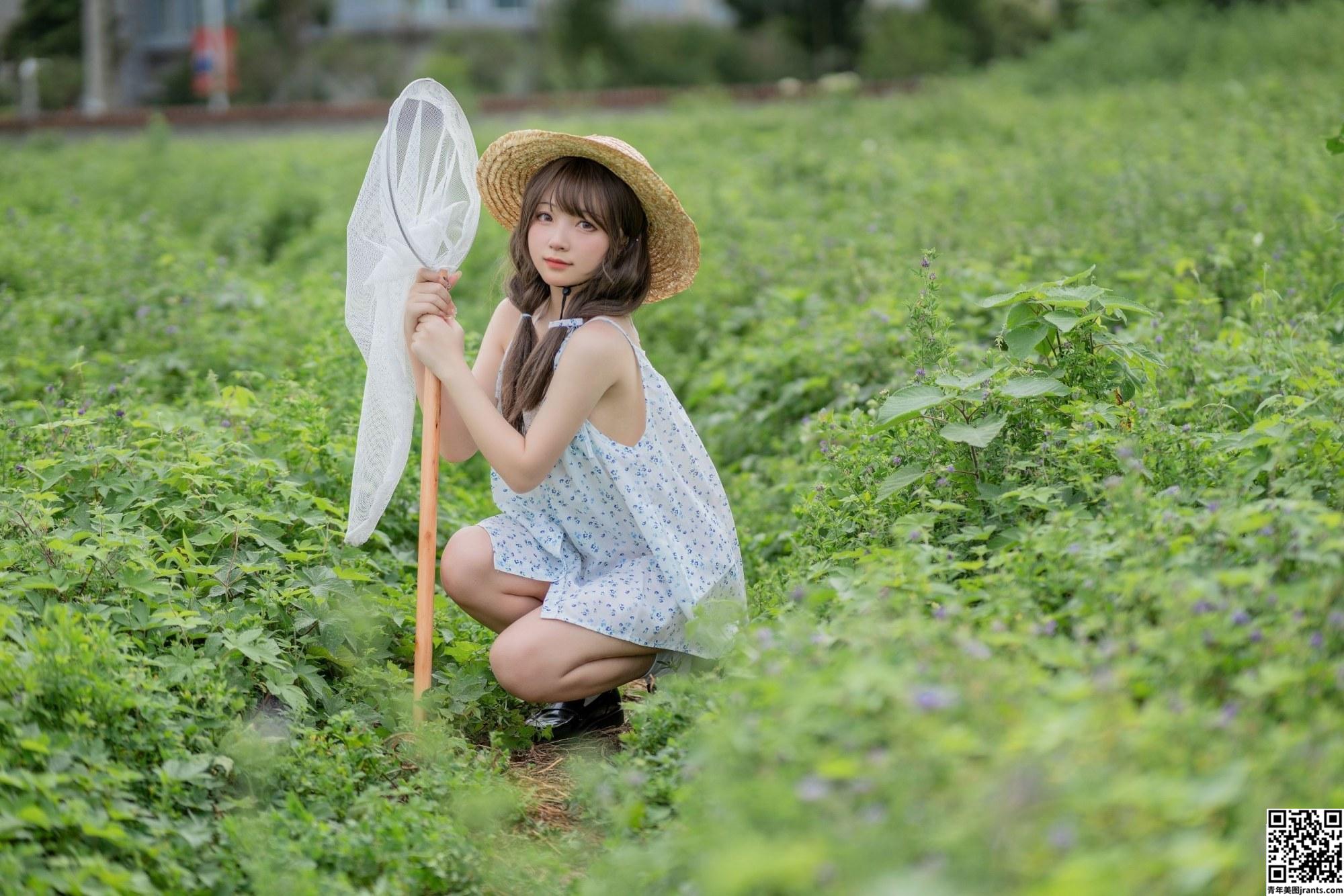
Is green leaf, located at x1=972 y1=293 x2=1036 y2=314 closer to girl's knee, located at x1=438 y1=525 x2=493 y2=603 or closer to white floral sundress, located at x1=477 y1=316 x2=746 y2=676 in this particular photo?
white floral sundress, located at x1=477 y1=316 x2=746 y2=676

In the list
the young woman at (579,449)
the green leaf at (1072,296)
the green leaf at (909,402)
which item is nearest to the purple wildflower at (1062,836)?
the young woman at (579,449)

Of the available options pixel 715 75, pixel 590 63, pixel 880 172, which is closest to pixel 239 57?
pixel 715 75

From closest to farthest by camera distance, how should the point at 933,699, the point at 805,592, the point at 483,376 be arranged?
the point at 933,699 < the point at 805,592 < the point at 483,376

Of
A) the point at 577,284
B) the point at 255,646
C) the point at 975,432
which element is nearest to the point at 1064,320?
the point at 975,432

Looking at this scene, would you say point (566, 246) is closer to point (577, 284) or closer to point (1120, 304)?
point (577, 284)

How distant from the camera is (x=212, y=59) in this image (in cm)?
2861

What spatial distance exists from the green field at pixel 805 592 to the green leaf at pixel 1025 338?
0.01m

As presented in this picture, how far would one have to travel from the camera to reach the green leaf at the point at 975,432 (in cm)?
→ 290

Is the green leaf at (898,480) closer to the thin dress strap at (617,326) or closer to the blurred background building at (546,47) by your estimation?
the thin dress strap at (617,326)

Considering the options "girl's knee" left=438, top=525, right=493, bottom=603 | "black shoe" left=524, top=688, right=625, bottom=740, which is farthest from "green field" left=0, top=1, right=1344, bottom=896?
"girl's knee" left=438, top=525, right=493, bottom=603

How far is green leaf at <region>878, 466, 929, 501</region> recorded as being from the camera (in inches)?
117

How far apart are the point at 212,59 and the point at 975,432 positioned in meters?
29.3

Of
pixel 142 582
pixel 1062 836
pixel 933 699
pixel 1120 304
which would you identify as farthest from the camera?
pixel 1120 304

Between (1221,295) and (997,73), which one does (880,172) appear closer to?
(1221,295)
